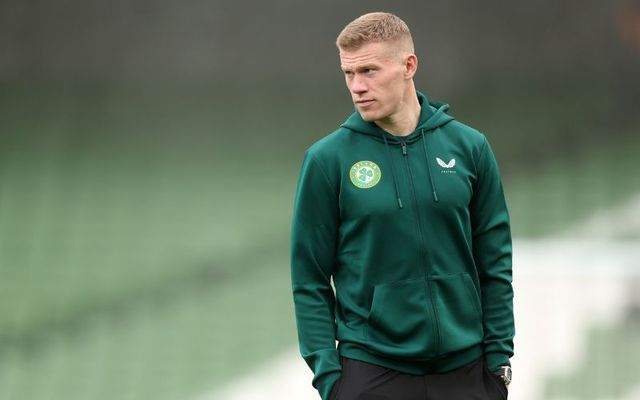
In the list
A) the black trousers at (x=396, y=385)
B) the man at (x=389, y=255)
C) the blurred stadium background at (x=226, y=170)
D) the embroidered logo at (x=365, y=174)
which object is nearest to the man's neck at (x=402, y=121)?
the man at (x=389, y=255)

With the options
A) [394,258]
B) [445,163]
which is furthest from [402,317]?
[445,163]

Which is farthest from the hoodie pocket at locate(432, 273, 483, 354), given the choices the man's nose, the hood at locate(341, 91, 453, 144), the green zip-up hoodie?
the man's nose

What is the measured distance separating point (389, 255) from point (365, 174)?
19cm

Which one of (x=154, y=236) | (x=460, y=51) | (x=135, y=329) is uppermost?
(x=460, y=51)

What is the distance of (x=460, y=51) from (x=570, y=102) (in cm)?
62

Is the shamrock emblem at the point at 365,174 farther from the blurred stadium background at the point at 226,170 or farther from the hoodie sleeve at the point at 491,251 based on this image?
the blurred stadium background at the point at 226,170

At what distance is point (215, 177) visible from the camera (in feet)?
20.5

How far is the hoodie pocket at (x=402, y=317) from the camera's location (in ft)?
8.57

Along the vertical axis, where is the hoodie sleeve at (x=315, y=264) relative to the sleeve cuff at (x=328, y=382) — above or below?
above

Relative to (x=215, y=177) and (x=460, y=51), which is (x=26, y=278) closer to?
(x=215, y=177)

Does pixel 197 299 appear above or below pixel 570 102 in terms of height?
below

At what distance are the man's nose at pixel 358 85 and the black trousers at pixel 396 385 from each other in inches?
23.5

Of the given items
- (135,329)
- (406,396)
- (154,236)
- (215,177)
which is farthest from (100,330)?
(406,396)

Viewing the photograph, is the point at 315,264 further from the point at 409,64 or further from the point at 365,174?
the point at 409,64
